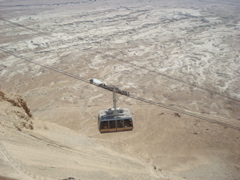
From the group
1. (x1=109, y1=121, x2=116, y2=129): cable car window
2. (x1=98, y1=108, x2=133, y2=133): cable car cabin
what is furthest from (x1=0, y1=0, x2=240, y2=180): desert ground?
(x1=109, y1=121, x2=116, y2=129): cable car window

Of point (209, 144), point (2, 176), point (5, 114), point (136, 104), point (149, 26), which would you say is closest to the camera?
point (2, 176)

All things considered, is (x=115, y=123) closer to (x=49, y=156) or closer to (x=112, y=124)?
(x=112, y=124)

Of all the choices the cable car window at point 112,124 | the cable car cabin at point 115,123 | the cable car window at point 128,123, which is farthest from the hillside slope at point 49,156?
the cable car window at point 128,123

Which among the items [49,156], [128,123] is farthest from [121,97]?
[49,156]

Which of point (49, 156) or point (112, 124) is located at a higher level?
point (49, 156)

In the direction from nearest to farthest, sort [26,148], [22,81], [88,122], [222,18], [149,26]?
[26,148] < [88,122] < [22,81] < [149,26] < [222,18]

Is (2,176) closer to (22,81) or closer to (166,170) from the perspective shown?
(166,170)

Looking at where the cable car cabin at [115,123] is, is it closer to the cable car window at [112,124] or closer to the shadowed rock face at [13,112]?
the cable car window at [112,124]

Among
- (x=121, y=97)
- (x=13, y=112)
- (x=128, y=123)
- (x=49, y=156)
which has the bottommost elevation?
(x=121, y=97)

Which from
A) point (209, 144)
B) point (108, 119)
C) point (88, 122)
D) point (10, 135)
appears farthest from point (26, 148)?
point (209, 144)
